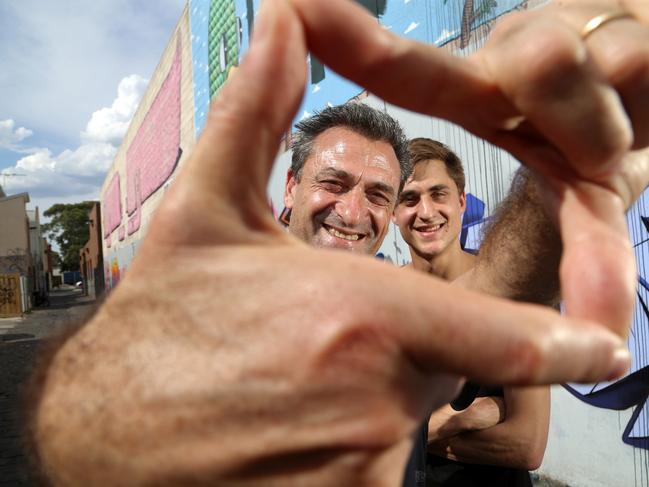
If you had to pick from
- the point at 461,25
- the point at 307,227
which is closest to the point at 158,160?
the point at 461,25

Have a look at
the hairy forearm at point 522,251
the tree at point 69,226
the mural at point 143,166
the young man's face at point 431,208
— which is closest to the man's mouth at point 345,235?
the hairy forearm at point 522,251

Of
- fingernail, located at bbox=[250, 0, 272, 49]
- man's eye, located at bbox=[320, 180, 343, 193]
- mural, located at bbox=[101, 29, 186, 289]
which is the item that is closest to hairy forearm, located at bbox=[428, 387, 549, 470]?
man's eye, located at bbox=[320, 180, 343, 193]

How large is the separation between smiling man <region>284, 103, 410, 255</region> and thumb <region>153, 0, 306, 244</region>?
1511mm

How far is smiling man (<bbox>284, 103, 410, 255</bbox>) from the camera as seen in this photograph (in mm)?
2113

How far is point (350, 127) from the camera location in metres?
2.16

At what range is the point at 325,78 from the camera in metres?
6.50

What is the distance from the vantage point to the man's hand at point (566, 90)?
600mm

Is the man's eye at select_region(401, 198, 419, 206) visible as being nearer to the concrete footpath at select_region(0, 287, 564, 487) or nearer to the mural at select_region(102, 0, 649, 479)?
the mural at select_region(102, 0, 649, 479)

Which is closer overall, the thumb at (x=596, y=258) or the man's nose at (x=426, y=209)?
the thumb at (x=596, y=258)

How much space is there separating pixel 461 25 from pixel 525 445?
360cm

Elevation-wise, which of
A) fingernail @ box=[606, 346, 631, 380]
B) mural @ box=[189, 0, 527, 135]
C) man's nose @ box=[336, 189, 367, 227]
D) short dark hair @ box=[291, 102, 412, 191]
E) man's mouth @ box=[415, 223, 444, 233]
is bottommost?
fingernail @ box=[606, 346, 631, 380]

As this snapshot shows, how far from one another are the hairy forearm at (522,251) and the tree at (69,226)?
63.7 meters

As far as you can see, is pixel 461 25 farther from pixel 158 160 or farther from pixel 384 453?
pixel 158 160

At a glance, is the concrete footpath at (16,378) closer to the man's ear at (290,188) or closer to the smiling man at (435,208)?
the man's ear at (290,188)
